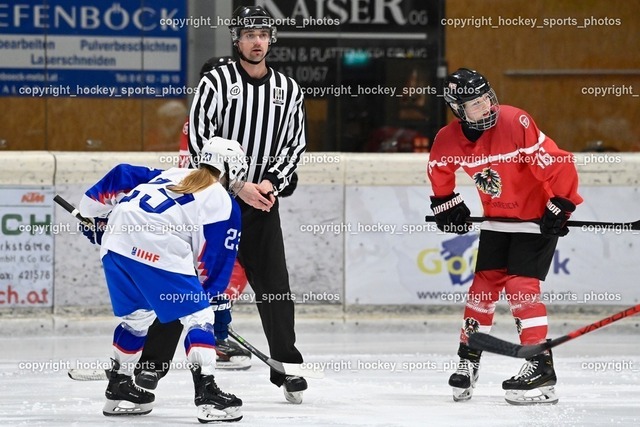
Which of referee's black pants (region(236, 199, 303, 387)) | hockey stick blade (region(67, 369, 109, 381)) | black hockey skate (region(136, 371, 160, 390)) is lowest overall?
hockey stick blade (region(67, 369, 109, 381))

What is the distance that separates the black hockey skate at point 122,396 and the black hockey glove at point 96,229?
0.45 m

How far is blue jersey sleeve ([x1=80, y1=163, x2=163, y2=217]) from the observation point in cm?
462

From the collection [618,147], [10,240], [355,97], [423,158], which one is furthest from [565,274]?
[10,240]

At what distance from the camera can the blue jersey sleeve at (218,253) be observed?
14.7 feet

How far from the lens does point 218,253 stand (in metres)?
Result: 4.50

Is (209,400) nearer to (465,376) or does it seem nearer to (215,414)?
(215,414)

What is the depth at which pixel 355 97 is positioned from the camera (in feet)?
28.2

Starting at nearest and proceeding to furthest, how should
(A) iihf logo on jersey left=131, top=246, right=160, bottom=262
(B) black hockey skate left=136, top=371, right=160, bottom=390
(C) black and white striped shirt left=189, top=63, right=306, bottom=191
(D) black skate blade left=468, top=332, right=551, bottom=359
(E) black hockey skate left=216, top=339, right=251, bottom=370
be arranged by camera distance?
(A) iihf logo on jersey left=131, top=246, right=160, bottom=262
(B) black hockey skate left=136, top=371, right=160, bottom=390
(D) black skate blade left=468, top=332, right=551, bottom=359
(C) black and white striped shirt left=189, top=63, right=306, bottom=191
(E) black hockey skate left=216, top=339, right=251, bottom=370

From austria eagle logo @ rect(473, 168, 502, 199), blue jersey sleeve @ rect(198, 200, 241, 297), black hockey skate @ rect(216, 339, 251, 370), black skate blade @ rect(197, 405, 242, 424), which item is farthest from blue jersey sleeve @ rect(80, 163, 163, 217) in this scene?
black hockey skate @ rect(216, 339, 251, 370)

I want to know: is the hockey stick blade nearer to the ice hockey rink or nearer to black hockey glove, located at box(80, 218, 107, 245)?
the ice hockey rink

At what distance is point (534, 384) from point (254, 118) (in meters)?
1.48

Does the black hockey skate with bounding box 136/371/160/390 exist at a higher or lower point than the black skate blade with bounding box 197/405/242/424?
higher

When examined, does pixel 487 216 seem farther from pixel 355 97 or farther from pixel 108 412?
pixel 355 97

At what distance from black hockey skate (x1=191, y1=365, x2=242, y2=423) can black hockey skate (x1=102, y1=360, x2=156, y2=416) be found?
30 centimetres
